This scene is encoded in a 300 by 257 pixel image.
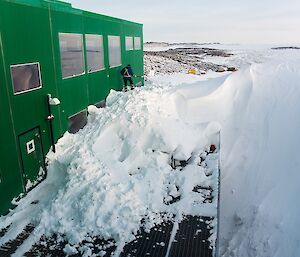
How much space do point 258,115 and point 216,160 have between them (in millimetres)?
4894

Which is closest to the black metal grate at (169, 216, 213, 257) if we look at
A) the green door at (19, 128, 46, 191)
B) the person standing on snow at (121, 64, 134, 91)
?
the green door at (19, 128, 46, 191)

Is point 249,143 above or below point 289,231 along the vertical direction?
above

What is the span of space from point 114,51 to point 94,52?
250 cm

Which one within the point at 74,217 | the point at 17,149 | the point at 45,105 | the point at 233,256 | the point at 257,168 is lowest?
the point at 233,256

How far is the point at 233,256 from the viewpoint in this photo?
21.5 ft

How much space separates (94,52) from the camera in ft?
35.3

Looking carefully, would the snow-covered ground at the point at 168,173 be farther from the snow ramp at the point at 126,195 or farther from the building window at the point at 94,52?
the building window at the point at 94,52

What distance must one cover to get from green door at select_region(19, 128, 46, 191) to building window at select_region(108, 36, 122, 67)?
6200 millimetres

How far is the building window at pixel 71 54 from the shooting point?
27.5 feet

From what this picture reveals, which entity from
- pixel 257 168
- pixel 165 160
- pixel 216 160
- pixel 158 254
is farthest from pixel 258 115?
pixel 158 254

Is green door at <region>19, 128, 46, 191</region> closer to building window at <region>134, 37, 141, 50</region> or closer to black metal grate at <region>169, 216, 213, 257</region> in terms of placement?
black metal grate at <region>169, 216, 213, 257</region>

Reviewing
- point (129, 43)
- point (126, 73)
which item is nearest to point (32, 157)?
point (126, 73)

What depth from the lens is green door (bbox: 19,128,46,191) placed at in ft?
21.8

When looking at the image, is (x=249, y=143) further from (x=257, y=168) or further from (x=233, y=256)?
(x=233, y=256)
